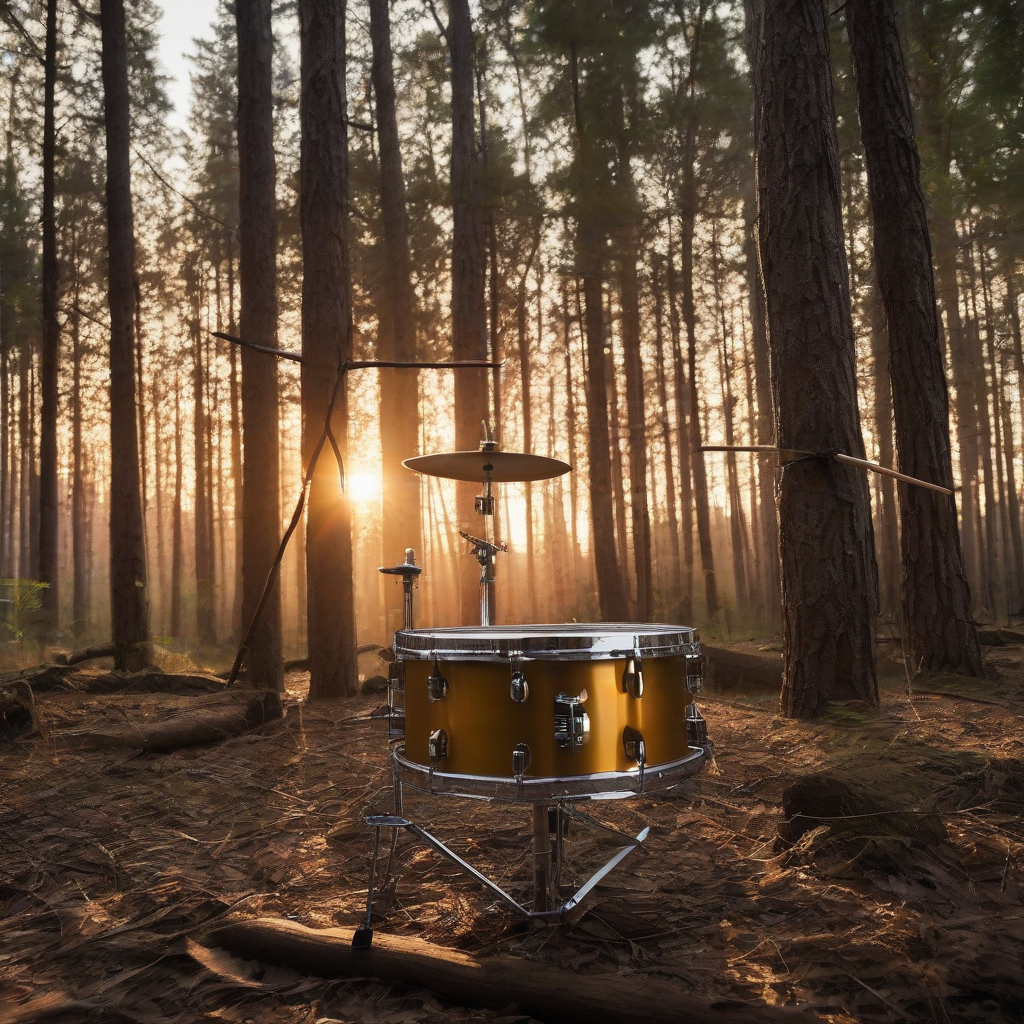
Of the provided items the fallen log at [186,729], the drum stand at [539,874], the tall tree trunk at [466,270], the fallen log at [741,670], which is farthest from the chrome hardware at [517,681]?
the tall tree trunk at [466,270]

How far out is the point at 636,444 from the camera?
16.1 m

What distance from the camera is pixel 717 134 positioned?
56.8 ft

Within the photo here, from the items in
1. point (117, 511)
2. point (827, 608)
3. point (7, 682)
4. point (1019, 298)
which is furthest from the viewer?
point (1019, 298)

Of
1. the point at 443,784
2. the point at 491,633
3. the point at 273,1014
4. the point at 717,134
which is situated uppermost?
the point at 717,134

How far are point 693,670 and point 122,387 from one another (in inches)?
403

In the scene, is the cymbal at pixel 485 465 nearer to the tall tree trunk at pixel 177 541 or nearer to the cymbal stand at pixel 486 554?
the cymbal stand at pixel 486 554

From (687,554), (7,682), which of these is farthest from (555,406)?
(7,682)

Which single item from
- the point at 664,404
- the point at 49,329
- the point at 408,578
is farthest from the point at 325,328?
the point at 664,404

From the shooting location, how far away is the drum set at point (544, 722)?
285cm

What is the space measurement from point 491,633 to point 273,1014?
54.7 inches

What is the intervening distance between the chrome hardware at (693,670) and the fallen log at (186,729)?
4.59m

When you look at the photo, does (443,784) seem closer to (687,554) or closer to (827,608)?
(827,608)

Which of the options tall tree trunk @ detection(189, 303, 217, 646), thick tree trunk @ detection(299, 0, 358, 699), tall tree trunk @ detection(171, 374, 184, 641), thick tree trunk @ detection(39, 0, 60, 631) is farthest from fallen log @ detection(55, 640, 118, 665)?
tall tree trunk @ detection(189, 303, 217, 646)

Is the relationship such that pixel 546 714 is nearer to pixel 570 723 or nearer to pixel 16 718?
pixel 570 723
